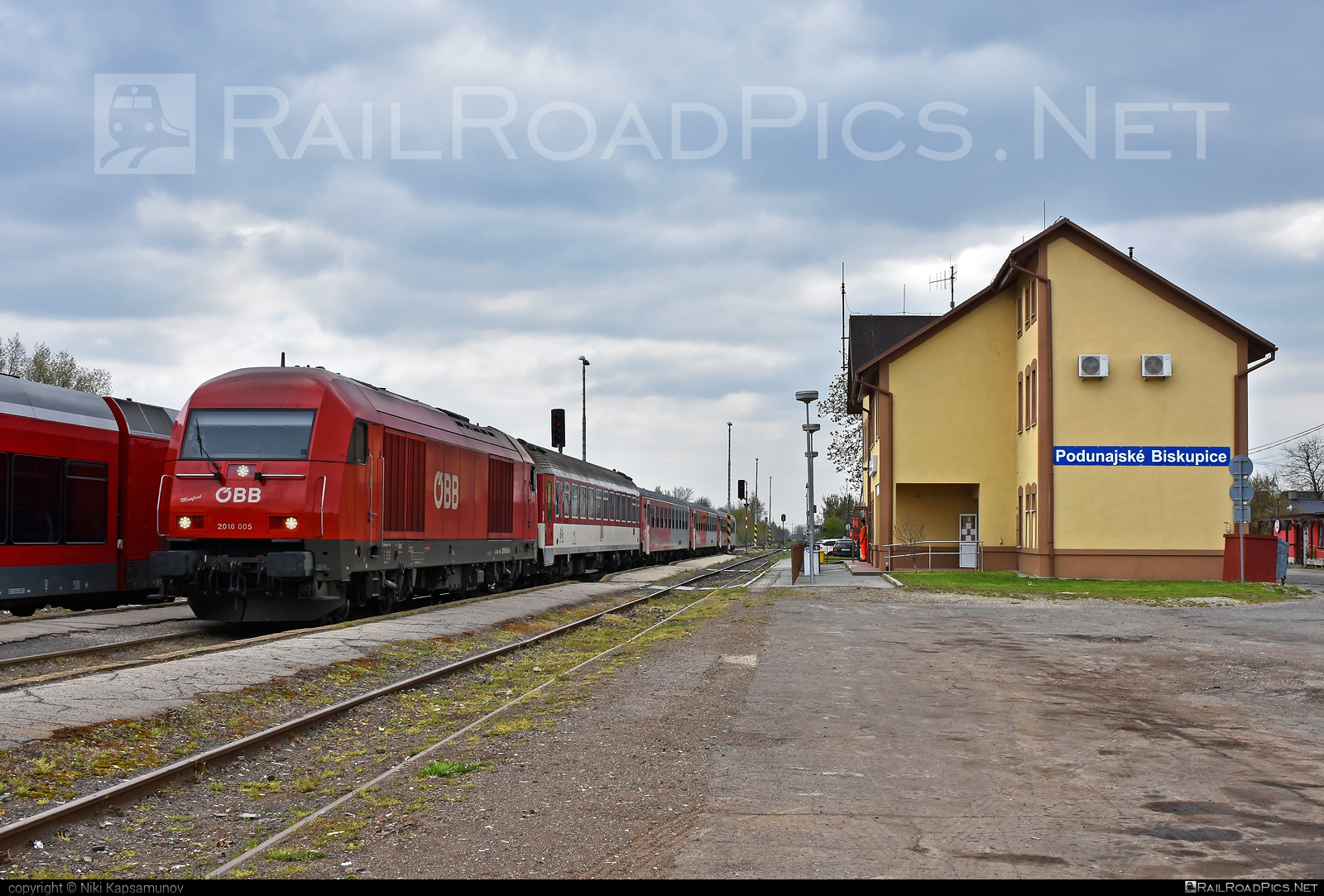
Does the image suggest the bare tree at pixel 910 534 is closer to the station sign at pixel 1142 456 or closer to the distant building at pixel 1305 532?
the station sign at pixel 1142 456

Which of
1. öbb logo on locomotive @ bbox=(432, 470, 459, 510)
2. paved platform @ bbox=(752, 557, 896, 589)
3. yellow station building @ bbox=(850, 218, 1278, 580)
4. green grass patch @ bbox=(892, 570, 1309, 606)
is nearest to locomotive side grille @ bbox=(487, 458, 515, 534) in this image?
öbb logo on locomotive @ bbox=(432, 470, 459, 510)

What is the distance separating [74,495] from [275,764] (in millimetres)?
10093

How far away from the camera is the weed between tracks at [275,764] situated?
588 cm

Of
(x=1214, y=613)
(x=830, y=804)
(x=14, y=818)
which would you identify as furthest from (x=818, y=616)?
(x=14, y=818)

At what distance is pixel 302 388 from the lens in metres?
15.5

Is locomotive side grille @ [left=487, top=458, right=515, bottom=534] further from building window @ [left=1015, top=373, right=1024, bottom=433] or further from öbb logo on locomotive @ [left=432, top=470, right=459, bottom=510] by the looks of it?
building window @ [left=1015, top=373, right=1024, bottom=433]

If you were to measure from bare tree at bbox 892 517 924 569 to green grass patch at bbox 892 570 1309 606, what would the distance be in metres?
5.13

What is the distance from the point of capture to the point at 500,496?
2517 centimetres

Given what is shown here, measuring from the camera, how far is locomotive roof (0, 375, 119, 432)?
49.6 feet

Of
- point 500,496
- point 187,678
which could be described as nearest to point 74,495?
point 187,678

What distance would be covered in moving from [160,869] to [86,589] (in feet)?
41.3

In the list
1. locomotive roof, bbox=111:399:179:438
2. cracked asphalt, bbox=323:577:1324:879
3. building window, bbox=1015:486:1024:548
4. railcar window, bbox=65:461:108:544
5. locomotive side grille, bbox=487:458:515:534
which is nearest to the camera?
cracked asphalt, bbox=323:577:1324:879

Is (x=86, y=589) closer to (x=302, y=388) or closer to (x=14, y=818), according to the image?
(x=302, y=388)

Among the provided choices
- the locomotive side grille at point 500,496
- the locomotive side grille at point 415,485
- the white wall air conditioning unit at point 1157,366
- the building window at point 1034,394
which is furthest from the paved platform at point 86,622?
the white wall air conditioning unit at point 1157,366
